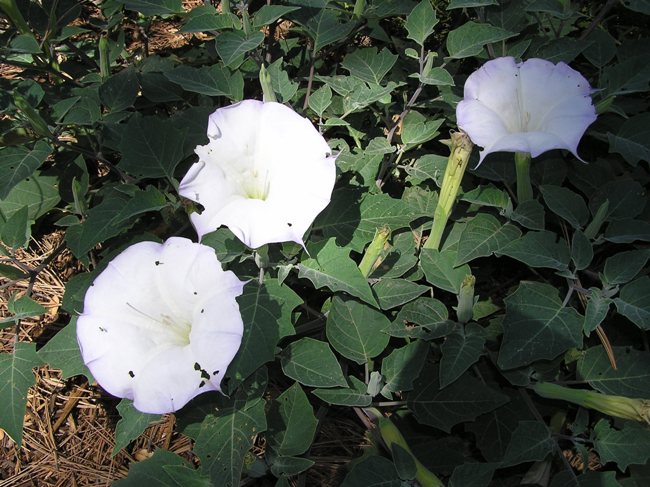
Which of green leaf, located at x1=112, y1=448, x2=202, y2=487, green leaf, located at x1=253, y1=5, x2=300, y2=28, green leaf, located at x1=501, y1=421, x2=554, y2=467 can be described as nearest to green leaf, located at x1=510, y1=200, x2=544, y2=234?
green leaf, located at x1=501, y1=421, x2=554, y2=467

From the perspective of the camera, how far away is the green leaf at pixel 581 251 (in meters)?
1.86

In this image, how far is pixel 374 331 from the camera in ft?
6.14

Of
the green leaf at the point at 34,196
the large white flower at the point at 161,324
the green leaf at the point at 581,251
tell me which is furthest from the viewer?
the green leaf at the point at 34,196

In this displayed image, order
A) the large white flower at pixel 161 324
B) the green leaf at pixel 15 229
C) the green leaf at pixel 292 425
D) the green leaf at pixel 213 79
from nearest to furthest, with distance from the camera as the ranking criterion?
1. the large white flower at pixel 161 324
2. the green leaf at pixel 292 425
3. the green leaf at pixel 15 229
4. the green leaf at pixel 213 79

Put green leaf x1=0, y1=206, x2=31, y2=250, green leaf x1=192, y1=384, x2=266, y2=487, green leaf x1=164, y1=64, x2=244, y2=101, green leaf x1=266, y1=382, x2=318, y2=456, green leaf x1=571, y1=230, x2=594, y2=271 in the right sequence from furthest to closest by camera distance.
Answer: green leaf x1=164, y1=64, x2=244, y2=101, green leaf x1=0, y1=206, x2=31, y2=250, green leaf x1=571, y1=230, x2=594, y2=271, green leaf x1=266, y1=382, x2=318, y2=456, green leaf x1=192, y1=384, x2=266, y2=487

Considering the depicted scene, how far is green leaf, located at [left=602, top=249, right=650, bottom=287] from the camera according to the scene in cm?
183

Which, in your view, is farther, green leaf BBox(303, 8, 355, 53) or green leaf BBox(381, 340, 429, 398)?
green leaf BBox(303, 8, 355, 53)

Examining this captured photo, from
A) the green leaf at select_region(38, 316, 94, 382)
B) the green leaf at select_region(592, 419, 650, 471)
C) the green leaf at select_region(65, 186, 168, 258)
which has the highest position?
the green leaf at select_region(65, 186, 168, 258)

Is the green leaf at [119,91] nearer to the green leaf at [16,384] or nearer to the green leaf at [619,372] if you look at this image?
the green leaf at [16,384]

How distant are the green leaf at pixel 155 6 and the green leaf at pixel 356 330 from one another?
1136 millimetres

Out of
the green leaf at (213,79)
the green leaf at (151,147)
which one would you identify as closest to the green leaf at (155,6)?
the green leaf at (213,79)

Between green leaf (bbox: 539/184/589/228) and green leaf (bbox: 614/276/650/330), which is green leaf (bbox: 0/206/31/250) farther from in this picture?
green leaf (bbox: 614/276/650/330)

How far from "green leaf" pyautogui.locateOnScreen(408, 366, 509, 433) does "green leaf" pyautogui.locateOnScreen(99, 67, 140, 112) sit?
1.37m

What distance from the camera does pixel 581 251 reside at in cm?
187
